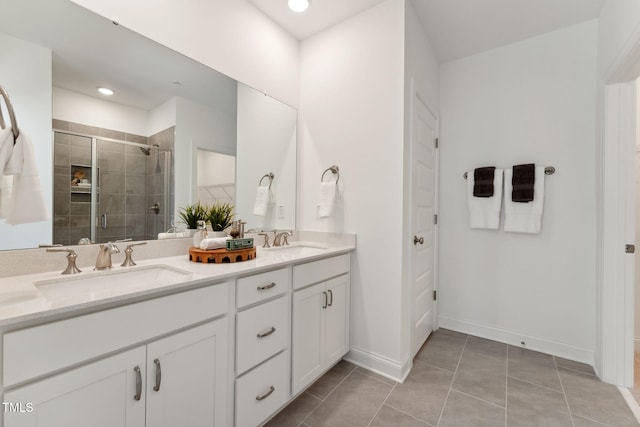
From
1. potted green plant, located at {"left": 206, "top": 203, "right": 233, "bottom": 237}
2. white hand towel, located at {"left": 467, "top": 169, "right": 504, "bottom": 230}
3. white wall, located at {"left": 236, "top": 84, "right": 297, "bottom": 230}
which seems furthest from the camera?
white hand towel, located at {"left": 467, "top": 169, "right": 504, "bottom": 230}

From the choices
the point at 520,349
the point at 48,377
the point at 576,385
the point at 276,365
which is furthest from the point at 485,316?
the point at 48,377

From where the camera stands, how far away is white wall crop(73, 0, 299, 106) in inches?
57.4

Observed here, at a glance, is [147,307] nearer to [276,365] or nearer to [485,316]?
[276,365]

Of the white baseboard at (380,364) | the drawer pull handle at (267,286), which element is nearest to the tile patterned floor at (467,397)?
the white baseboard at (380,364)

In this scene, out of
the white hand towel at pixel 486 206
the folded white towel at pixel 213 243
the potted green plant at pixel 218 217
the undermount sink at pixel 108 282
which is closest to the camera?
the undermount sink at pixel 108 282

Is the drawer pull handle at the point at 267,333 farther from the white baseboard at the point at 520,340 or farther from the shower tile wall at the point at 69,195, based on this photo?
the white baseboard at the point at 520,340

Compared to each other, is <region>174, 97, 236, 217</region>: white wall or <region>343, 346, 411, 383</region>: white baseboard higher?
<region>174, 97, 236, 217</region>: white wall

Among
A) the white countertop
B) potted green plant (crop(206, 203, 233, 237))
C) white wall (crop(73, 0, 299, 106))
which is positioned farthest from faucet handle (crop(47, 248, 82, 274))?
white wall (crop(73, 0, 299, 106))

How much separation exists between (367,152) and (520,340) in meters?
2.07

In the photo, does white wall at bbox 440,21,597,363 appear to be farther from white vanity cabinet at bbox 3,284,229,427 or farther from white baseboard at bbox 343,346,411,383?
white vanity cabinet at bbox 3,284,229,427

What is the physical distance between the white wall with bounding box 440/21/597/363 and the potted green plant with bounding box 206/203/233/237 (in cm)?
204

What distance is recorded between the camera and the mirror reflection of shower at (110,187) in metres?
1.27

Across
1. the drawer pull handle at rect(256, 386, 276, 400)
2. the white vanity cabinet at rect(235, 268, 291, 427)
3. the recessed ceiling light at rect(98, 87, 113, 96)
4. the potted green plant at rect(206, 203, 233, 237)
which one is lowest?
A: the drawer pull handle at rect(256, 386, 276, 400)

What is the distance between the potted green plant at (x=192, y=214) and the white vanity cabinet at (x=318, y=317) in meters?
0.69
